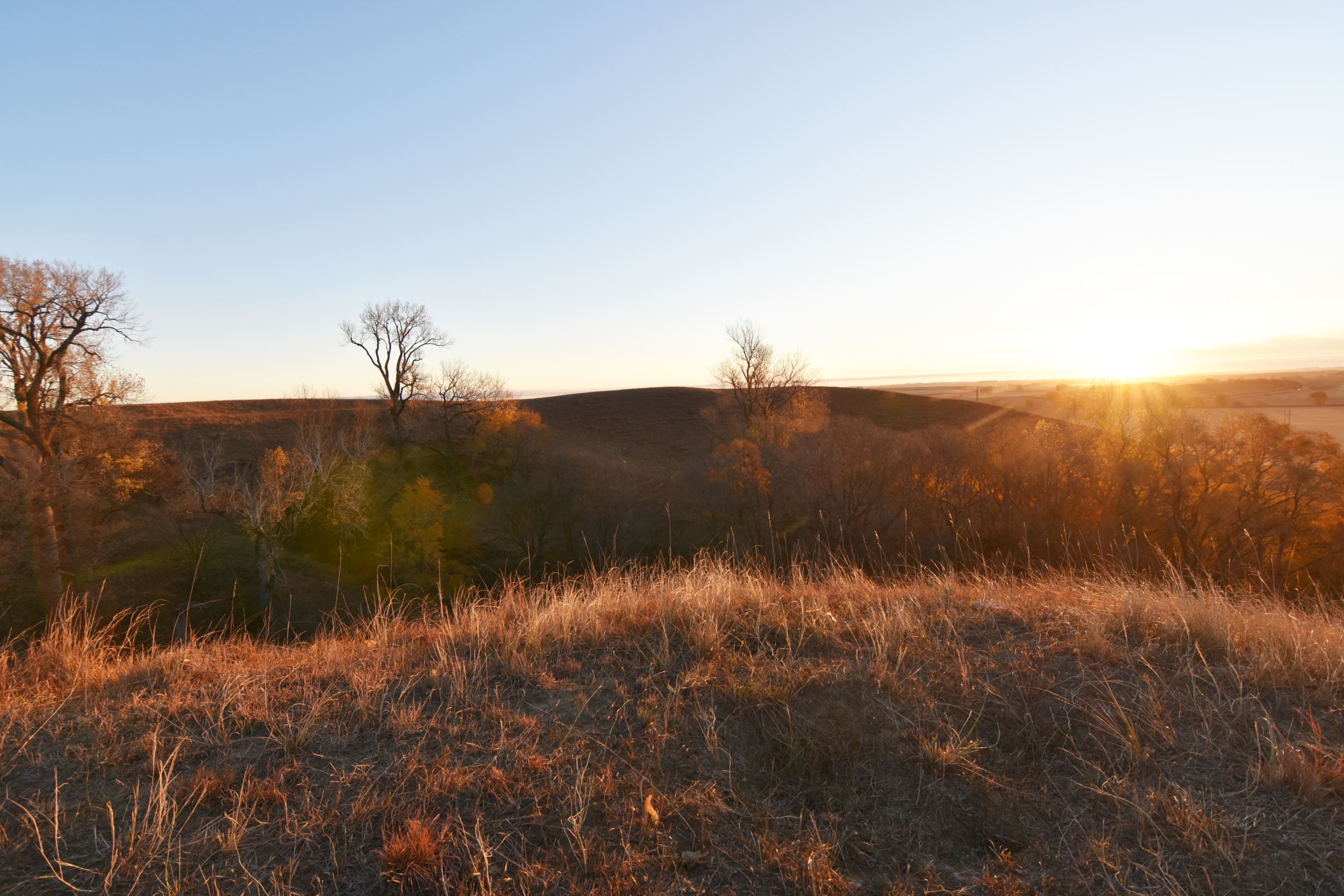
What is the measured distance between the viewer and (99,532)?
28.4 meters

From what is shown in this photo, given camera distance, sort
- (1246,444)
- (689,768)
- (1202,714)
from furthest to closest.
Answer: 1. (1246,444)
2. (1202,714)
3. (689,768)

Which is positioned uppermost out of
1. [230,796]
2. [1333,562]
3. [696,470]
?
[230,796]

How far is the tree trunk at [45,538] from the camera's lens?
78.3ft

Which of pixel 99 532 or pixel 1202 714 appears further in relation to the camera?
pixel 99 532

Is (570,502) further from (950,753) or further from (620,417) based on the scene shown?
(950,753)

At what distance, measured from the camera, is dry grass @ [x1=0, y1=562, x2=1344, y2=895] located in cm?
266

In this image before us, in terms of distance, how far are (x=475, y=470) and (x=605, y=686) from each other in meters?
54.2

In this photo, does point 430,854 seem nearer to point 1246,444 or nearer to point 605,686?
point 605,686

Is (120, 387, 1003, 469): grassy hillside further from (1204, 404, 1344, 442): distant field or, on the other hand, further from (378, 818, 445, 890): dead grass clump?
(378, 818, 445, 890): dead grass clump

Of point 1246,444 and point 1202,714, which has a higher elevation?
point 1202,714

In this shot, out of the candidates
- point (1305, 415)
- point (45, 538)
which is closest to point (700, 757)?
point (45, 538)

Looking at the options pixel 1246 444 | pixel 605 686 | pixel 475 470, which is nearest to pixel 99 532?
pixel 475 470

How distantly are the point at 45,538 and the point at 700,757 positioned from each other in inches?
1250

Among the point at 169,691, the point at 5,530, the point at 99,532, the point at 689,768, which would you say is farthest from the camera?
the point at 99,532
